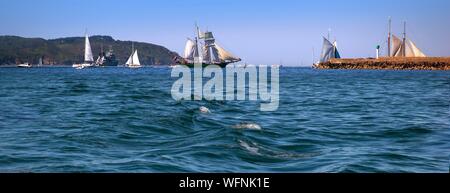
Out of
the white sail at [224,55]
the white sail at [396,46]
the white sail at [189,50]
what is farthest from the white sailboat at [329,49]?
the white sail at [189,50]

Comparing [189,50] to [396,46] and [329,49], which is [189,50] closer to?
Answer: [329,49]

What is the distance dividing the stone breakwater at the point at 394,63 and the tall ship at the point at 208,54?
102 feet

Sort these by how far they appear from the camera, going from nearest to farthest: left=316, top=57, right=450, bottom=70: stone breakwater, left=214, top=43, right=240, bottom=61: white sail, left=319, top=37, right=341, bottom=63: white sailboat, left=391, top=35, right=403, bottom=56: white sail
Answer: left=316, top=57, right=450, bottom=70: stone breakwater < left=391, top=35, right=403, bottom=56: white sail < left=214, top=43, right=240, bottom=61: white sail < left=319, top=37, right=341, bottom=63: white sailboat

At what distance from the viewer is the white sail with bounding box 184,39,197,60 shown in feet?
478

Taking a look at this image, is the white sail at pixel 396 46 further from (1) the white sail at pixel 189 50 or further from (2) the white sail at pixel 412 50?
(1) the white sail at pixel 189 50

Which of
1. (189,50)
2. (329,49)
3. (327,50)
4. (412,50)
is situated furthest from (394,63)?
(189,50)

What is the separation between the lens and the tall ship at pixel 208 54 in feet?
478

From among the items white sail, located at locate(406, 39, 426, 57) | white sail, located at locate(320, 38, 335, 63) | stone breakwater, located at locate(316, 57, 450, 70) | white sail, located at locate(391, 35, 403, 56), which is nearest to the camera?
stone breakwater, located at locate(316, 57, 450, 70)

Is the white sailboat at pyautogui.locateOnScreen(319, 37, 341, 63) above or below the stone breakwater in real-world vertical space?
above

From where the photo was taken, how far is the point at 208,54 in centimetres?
14688

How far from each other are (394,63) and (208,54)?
53873 mm

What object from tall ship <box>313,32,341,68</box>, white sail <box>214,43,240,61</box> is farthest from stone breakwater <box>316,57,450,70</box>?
white sail <box>214,43,240,61</box>

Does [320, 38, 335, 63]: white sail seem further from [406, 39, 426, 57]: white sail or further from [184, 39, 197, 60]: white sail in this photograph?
[184, 39, 197, 60]: white sail
